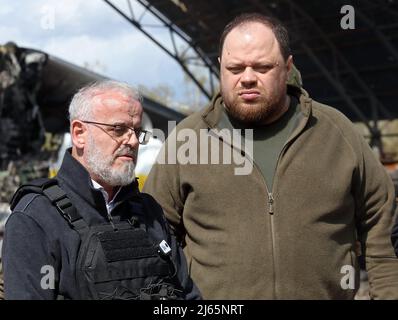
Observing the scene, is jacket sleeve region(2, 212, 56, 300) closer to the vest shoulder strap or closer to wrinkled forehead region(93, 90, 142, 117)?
the vest shoulder strap

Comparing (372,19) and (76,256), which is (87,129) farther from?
(372,19)

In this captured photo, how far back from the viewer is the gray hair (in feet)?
6.64

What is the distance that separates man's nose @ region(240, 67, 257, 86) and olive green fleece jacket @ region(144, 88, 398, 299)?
27cm

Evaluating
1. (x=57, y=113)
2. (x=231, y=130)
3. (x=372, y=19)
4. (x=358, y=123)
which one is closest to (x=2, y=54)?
(x=57, y=113)

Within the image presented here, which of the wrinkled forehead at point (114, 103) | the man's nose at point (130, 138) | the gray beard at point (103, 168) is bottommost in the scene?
the gray beard at point (103, 168)

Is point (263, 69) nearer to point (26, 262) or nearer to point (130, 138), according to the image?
point (130, 138)

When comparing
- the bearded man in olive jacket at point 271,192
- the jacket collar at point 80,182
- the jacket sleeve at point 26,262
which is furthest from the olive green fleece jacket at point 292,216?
the jacket sleeve at point 26,262

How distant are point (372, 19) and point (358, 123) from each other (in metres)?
3.66

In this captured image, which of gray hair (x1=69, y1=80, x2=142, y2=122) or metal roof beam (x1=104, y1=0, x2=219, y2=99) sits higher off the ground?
metal roof beam (x1=104, y1=0, x2=219, y2=99)

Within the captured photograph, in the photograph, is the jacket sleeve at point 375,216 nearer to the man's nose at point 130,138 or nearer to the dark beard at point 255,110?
the dark beard at point 255,110

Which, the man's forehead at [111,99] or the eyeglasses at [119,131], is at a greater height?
the man's forehead at [111,99]

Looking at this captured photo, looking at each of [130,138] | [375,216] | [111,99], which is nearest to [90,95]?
[111,99]

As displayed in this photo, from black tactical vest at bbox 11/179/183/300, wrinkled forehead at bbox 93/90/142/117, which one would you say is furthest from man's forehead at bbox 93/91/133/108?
black tactical vest at bbox 11/179/183/300

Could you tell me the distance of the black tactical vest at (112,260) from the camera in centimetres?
178
